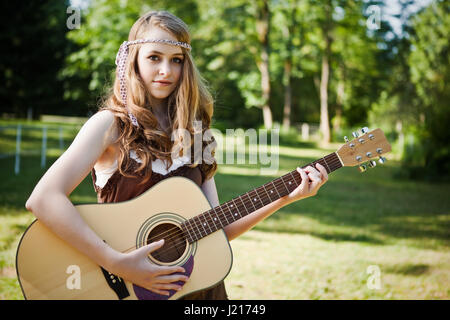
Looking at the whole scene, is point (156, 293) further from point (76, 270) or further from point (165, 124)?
point (165, 124)

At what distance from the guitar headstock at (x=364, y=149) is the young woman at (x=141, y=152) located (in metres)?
0.19

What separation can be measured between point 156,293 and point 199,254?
0.28 meters

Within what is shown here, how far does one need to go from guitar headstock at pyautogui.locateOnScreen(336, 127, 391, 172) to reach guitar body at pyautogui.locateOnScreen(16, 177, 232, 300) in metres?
0.84

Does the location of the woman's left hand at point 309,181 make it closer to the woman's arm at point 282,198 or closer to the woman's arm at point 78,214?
the woman's arm at point 282,198

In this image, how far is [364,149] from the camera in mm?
2299

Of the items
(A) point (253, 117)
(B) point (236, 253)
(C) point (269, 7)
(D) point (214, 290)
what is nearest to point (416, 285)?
(B) point (236, 253)

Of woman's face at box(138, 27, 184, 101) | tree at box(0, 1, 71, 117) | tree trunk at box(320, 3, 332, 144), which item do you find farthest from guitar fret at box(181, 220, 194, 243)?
tree at box(0, 1, 71, 117)

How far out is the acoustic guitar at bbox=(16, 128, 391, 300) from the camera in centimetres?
190

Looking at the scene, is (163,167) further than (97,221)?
Yes

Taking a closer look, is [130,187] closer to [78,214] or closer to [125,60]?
[78,214]

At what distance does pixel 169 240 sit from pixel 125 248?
224 mm

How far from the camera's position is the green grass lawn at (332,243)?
4660 millimetres

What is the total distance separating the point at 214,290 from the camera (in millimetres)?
2205

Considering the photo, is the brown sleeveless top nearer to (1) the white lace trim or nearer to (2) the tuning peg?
(1) the white lace trim
